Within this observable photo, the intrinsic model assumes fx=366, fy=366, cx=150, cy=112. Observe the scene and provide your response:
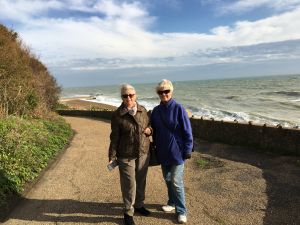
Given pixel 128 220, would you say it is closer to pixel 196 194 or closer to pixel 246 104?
pixel 196 194

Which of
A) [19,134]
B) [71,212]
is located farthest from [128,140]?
[19,134]

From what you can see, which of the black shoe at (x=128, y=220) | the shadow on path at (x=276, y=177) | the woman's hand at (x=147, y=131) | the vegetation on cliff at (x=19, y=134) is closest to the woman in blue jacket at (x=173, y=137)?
the woman's hand at (x=147, y=131)

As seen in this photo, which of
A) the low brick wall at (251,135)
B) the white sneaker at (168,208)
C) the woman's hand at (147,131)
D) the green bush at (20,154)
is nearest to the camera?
the woman's hand at (147,131)

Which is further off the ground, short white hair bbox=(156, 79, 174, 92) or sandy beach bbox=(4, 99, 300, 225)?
short white hair bbox=(156, 79, 174, 92)

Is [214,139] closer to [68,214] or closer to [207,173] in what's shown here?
[207,173]

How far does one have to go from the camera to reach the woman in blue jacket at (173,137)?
5.10 meters

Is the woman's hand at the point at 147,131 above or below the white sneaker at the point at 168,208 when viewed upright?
above

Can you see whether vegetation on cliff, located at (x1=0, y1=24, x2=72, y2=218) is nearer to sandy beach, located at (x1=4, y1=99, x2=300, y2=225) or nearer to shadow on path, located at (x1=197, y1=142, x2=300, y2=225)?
sandy beach, located at (x1=4, y1=99, x2=300, y2=225)

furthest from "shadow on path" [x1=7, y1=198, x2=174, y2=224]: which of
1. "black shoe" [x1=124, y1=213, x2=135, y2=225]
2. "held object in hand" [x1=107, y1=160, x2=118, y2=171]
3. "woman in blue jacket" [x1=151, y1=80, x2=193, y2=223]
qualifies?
"held object in hand" [x1=107, y1=160, x2=118, y2=171]

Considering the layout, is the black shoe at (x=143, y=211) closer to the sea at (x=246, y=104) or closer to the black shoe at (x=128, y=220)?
the black shoe at (x=128, y=220)

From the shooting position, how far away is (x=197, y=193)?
261 inches

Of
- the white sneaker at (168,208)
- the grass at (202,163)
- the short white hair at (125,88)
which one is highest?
the short white hair at (125,88)

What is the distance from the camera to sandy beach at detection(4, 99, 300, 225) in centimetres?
546

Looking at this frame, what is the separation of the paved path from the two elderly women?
494 mm
